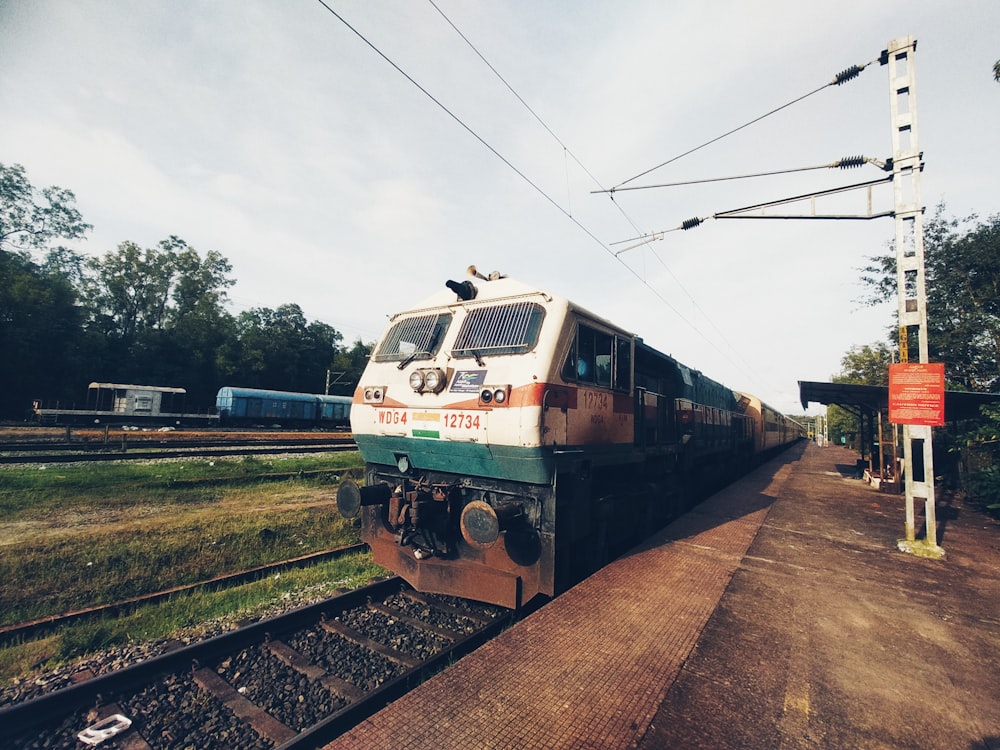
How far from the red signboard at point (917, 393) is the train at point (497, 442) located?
13.4 ft

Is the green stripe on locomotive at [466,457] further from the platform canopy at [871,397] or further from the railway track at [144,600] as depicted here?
the platform canopy at [871,397]

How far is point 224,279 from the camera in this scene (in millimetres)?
52906

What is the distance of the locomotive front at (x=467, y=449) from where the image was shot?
174 inches

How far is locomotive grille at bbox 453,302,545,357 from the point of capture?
486 centimetres

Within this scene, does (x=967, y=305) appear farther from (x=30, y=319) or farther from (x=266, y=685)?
(x=30, y=319)

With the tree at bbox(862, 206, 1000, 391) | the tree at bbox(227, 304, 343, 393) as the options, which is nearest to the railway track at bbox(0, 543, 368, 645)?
the tree at bbox(862, 206, 1000, 391)

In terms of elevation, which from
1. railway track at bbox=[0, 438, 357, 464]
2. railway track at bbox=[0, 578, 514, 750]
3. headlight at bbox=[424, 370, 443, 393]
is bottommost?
railway track at bbox=[0, 578, 514, 750]

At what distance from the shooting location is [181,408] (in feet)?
127

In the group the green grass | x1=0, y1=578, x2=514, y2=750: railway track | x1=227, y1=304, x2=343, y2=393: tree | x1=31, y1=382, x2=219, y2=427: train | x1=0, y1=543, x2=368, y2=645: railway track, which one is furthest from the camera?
x1=227, y1=304, x2=343, y2=393: tree

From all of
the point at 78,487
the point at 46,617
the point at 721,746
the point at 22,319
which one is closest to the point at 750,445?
the point at 721,746

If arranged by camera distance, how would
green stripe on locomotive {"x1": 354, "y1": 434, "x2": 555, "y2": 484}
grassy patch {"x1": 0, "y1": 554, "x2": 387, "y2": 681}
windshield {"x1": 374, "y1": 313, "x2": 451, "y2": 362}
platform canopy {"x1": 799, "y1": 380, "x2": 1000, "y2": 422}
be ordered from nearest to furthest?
grassy patch {"x1": 0, "y1": 554, "x2": 387, "y2": 681} < green stripe on locomotive {"x1": 354, "y1": 434, "x2": 555, "y2": 484} < windshield {"x1": 374, "y1": 313, "x2": 451, "y2": 362} < platform canopy {"x1": 799, "y1": 380, "x2": 1000, "y2": 422}

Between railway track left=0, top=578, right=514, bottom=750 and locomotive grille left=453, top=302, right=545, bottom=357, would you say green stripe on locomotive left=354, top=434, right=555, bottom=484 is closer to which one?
locomotive grille left=453, top=302, right=545, bottom=357

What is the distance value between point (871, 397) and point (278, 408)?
3732cm

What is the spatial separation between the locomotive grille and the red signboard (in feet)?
18.5
